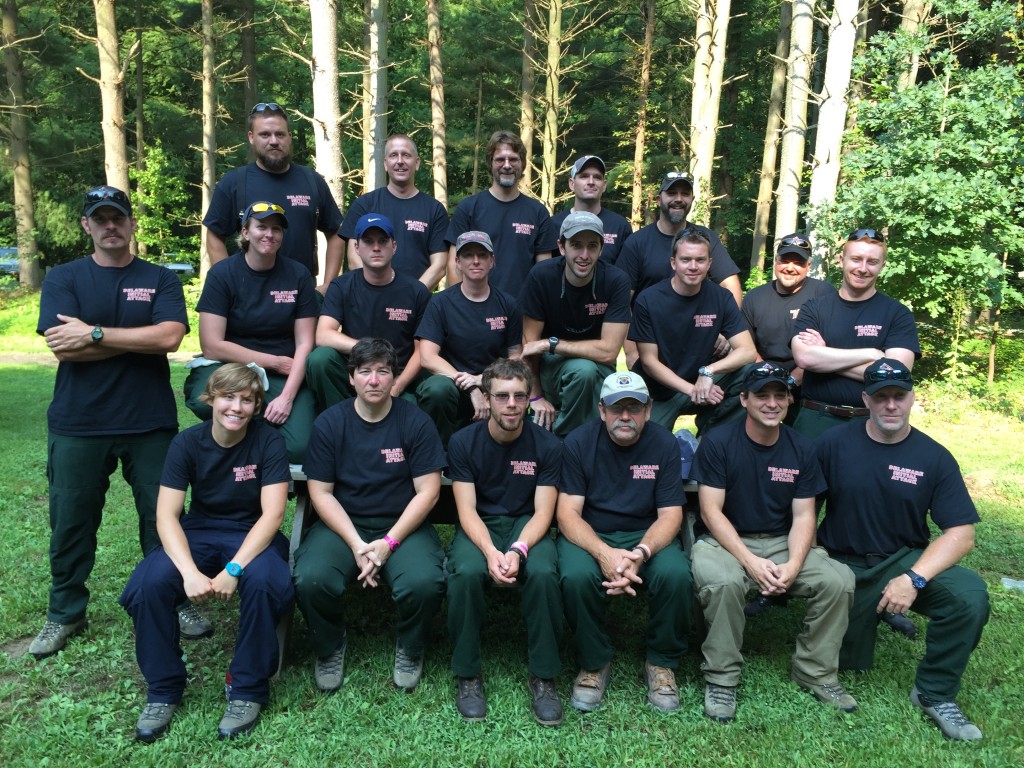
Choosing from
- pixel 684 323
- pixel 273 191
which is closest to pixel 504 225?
pixel 684 323

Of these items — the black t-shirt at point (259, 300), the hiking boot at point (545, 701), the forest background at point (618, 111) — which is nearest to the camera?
the hiking boot at point (545, 701)

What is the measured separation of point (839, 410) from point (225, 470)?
3772 mm

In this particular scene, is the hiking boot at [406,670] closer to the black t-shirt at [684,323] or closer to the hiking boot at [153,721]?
the hiking boot at [153,721]

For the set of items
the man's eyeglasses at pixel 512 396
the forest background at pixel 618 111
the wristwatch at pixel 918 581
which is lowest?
the wristwatch at pixel 918 581

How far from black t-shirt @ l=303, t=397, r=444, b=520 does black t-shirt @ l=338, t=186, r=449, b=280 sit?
66.7 inches

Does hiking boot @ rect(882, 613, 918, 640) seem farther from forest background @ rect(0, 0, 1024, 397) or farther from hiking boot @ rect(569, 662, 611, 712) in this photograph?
forest background @ rect(0, 0, 1024, 397)

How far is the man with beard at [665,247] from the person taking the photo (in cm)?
558

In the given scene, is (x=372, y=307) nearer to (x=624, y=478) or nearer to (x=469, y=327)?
(x=469, y=327)

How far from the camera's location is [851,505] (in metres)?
4.33

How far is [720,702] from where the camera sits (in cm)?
394

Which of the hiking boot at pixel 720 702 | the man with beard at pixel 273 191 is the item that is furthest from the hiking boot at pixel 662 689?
the man with beard at pixel 273 191

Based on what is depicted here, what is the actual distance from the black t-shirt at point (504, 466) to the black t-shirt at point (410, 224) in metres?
1.78

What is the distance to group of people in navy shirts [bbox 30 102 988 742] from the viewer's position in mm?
3975

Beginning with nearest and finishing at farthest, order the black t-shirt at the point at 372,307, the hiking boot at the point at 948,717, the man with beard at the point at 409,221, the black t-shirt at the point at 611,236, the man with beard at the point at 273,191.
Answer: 1. the hiking boot at the point at 948,717
2. the black t-shirt at the point at 372,307
3. the man with beard at the point at 273,191
4. the man with beard at the point at 409,221
5. the black t-shirt at the point at 611,236
